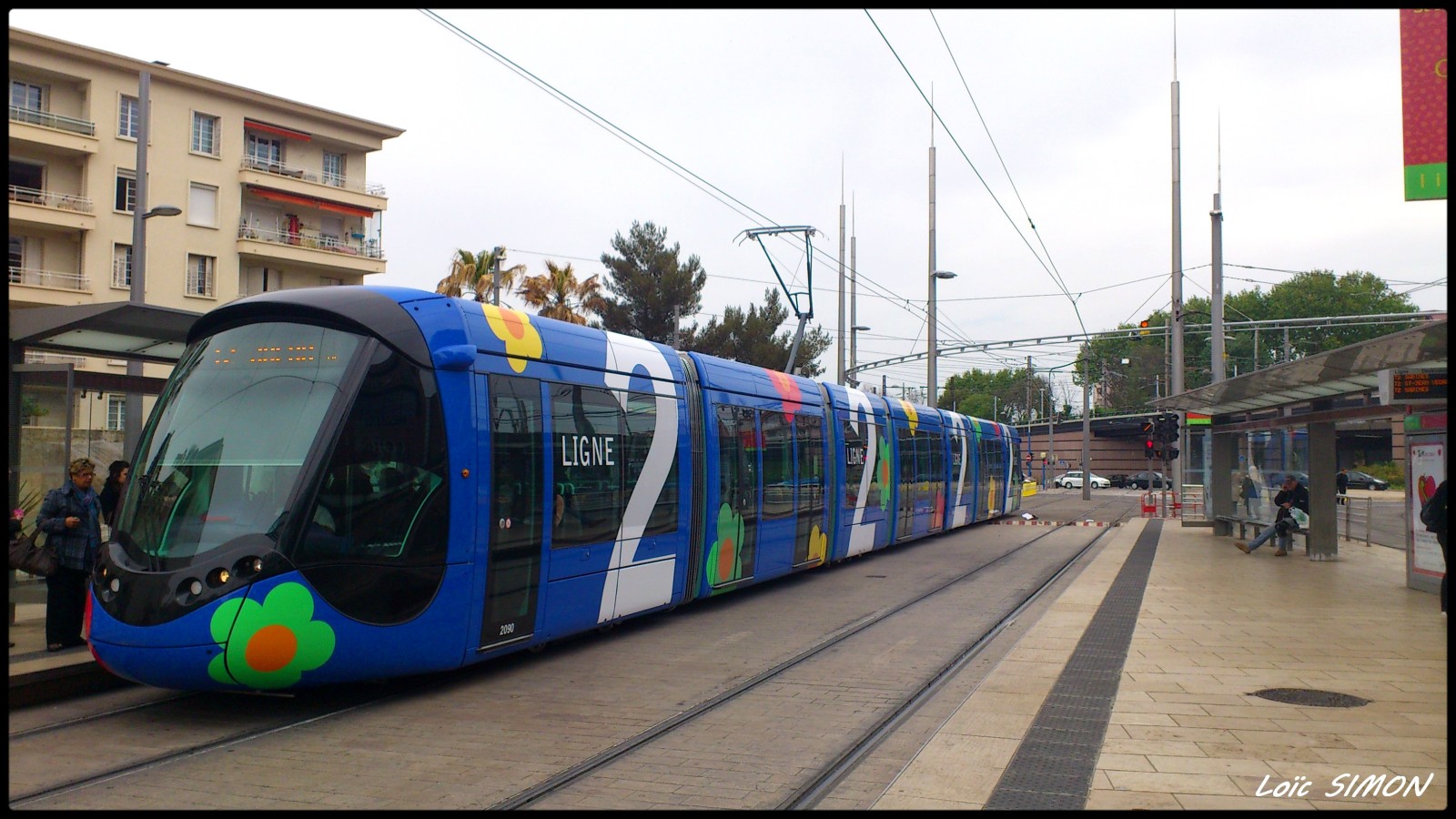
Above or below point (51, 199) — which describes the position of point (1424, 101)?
below

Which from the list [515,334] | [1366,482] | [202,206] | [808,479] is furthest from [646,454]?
[1366,482]

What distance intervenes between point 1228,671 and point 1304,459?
1167 cm

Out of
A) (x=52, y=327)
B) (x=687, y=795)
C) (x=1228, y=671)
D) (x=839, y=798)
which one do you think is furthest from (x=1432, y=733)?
(x=52, y=327)

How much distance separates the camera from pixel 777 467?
1544cm

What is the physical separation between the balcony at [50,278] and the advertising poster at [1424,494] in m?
37.7

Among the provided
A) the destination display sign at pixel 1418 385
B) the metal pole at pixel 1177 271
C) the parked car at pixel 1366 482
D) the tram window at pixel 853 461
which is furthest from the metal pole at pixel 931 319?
the parked car at pixel 1366 482

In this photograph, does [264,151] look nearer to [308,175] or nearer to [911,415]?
[308,175]

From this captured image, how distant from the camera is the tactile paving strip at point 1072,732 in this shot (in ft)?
19.6

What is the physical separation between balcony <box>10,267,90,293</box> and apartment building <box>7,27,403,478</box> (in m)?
0.04

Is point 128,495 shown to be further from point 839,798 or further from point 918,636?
point 918,636

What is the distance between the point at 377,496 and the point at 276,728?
5.55 ft

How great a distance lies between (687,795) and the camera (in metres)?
6.10

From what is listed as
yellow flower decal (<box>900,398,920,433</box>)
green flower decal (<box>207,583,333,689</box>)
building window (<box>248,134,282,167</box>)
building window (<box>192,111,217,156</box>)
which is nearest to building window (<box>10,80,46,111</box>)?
building window (<box>192,111,217,156</box>)

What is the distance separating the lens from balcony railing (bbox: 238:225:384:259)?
41.2 m
